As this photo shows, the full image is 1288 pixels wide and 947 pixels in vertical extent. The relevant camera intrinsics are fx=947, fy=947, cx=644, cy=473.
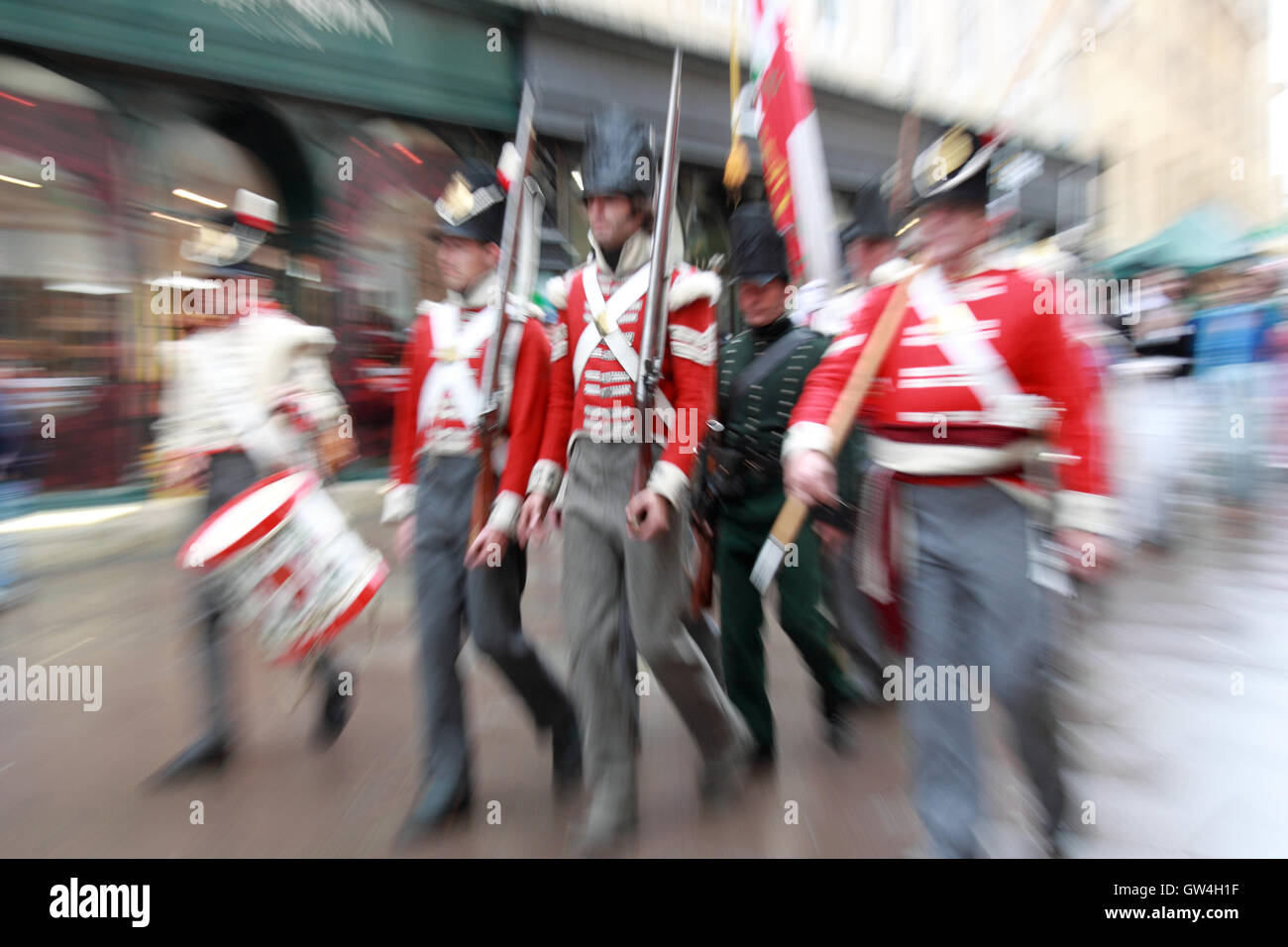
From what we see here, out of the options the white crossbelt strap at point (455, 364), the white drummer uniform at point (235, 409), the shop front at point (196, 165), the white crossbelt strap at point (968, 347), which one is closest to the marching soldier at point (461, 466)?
the white crossbelt strap at point (455, 364)

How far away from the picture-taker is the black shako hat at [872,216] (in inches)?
176

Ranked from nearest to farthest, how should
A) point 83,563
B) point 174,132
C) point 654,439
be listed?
1. point 654,439
2. point 83,563
3. point 174,132

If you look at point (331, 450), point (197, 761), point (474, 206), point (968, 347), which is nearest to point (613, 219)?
point (474, 206)

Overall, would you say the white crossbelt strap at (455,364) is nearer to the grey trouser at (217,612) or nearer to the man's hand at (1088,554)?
the grey trouser at (217,612)

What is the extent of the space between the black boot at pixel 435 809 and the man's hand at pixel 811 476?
5.09 feet

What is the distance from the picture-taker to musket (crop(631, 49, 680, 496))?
9.00 ft

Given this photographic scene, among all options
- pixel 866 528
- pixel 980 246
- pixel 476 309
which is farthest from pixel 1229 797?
pixel 476 309

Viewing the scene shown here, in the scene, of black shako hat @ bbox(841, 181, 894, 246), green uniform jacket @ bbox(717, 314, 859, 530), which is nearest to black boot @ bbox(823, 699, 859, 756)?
green uniform jacket @ bbox(717, 314, 859, 530)

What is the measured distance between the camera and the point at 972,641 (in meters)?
2.43

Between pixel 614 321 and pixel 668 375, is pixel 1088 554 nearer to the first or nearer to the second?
pixel 668 375

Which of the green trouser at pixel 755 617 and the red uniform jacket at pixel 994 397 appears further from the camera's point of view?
the green trouser at pixel 755 617

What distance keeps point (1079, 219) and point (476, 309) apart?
74.9ft

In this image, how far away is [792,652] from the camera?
5.12 m

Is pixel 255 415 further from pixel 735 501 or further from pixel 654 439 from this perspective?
pixel 735 501
